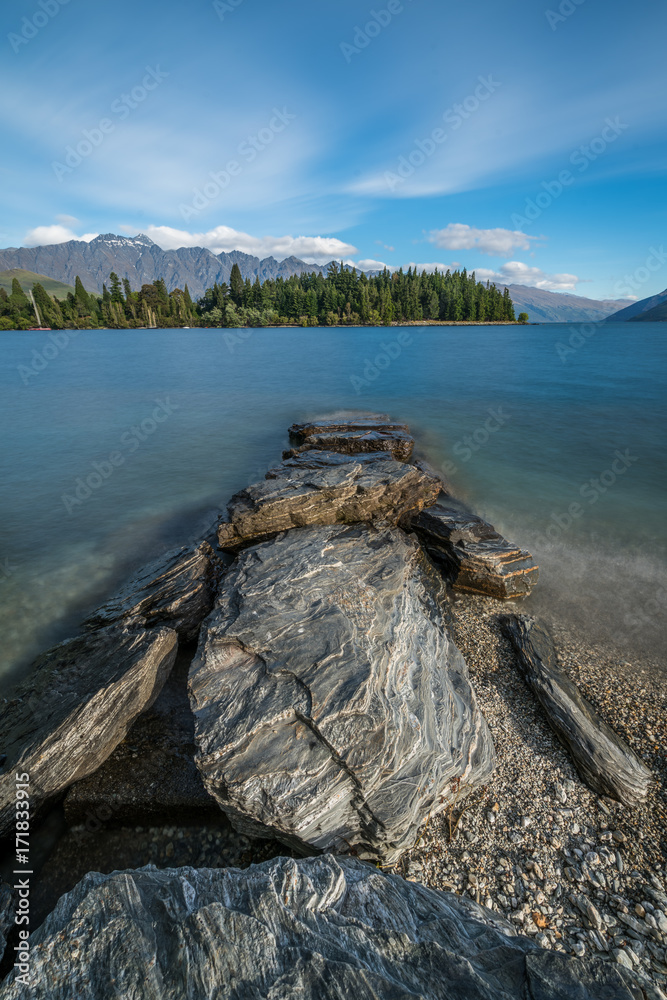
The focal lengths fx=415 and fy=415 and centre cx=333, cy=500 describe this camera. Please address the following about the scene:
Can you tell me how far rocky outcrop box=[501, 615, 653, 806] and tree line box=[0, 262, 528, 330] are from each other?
461ft

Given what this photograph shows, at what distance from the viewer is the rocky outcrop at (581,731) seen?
5.34 metres

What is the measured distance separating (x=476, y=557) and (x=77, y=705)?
8055mm

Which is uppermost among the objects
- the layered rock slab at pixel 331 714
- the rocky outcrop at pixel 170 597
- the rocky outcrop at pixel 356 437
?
the rocky outcrop at pixel 356 437

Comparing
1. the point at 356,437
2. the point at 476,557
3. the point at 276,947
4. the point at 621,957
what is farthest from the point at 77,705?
the point at 356,437

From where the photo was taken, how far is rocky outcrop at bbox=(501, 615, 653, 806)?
5344 mm

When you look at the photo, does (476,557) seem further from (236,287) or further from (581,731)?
(236,287)

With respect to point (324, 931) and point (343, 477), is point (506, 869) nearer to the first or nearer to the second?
point (324, 931)

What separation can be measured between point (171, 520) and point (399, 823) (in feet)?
38.0

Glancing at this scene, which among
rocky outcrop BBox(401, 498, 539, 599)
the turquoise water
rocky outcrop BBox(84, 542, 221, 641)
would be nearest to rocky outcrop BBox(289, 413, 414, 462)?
the turquoise water

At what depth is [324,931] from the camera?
318cm

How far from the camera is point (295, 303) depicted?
139m

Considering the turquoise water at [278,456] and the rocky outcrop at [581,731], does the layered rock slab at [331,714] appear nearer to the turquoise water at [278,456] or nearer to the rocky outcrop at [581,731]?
the rocky outcrop at [581,731]

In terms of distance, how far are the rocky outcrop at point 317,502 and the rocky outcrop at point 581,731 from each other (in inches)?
196

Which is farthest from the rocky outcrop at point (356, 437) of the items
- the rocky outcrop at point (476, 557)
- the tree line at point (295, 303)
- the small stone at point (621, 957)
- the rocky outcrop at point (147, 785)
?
the tree line at point (295, 303)
